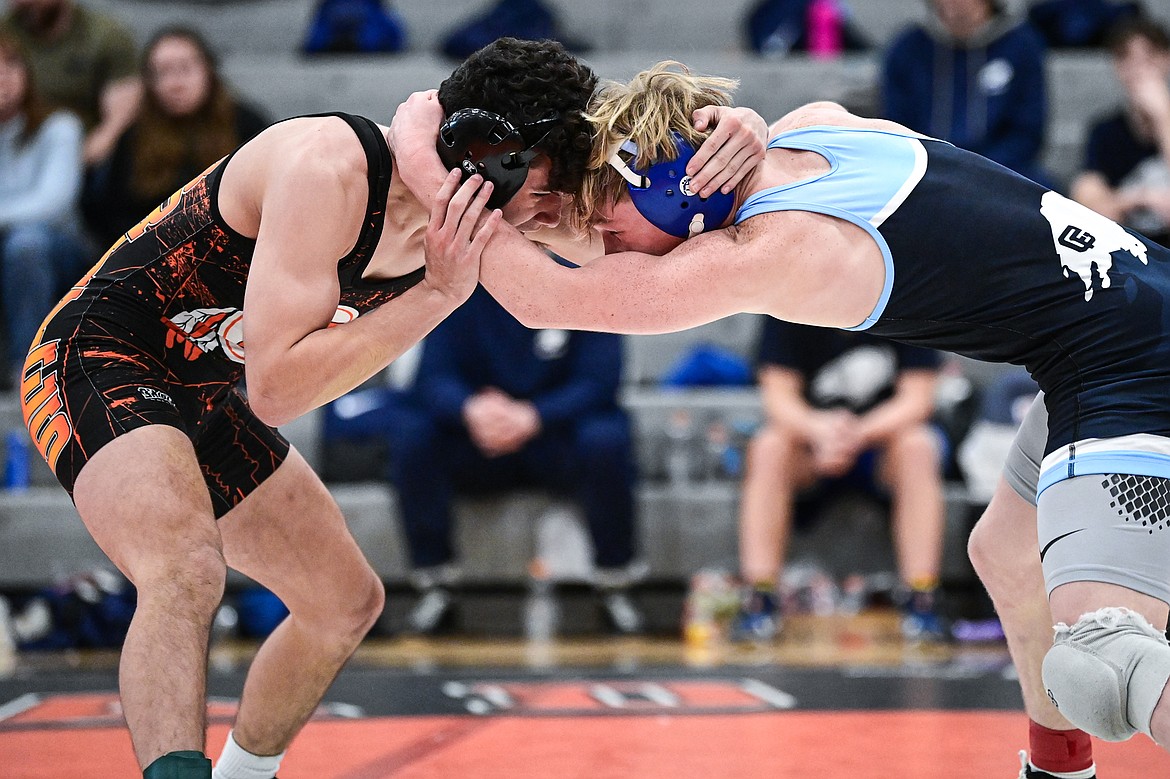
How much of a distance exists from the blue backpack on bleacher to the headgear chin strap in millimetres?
5267

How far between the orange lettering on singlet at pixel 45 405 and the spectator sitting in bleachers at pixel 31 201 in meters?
3.65

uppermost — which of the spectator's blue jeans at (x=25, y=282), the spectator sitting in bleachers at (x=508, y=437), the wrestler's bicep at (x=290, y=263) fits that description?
the wrestler's bicep at (x=290, y=263)

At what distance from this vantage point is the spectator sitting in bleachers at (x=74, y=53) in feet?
22.9

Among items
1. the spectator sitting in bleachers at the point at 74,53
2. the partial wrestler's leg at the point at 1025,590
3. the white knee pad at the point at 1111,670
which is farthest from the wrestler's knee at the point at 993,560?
the spectator sitting in bleachers at the point at 74,53

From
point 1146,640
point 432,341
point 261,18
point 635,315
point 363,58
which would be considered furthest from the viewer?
point 261,18

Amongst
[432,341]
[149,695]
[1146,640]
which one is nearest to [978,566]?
[1146,640]

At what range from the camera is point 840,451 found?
5.51 meters

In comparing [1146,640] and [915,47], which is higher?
[915,47]

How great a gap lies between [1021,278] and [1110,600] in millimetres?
549

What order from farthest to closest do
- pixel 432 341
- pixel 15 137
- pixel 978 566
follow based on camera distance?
pixel 15 137 → pixel 432 341 → pixel 978 566

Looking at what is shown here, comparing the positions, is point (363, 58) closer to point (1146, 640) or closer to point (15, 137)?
A: point (15, 137)

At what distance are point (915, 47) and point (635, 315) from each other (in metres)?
4.69

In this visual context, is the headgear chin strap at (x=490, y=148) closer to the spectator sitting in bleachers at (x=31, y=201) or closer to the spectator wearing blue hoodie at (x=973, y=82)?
the spectator sitting in bleachers at (x=31, y=201)

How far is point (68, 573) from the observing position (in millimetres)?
5758
